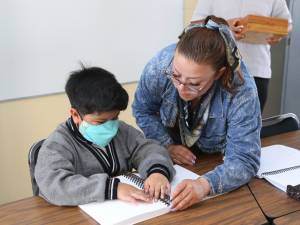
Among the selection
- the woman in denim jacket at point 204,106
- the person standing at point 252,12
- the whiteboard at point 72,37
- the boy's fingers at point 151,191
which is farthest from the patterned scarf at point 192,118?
the whiteboard at point 72,37

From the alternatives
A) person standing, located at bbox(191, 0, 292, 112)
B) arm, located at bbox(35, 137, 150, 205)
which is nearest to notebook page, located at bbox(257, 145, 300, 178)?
arm, located at bbox(35, 137, 150, 205)

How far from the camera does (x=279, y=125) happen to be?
1.72 m

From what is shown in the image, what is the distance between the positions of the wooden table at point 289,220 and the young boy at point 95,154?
0.31 metres

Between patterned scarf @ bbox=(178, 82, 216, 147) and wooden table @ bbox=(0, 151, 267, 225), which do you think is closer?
wooden table @ bbox=(0, 151, 267, 225)

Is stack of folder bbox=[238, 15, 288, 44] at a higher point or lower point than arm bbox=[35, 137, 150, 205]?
higher

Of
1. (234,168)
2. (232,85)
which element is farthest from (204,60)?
(234,168)

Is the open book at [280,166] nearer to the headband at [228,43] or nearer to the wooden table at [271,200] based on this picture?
the wooden table at [271,200]

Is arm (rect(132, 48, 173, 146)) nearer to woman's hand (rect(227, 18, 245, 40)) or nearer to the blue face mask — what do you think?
the blue face mask

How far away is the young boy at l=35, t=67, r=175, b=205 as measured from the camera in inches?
40.3

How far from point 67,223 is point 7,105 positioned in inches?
60.0

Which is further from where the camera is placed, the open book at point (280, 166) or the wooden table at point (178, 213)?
the open book at point (280, 166)

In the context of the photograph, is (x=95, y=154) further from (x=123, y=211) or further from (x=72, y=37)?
(x=72, y=37)

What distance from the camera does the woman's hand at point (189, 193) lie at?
100 centimetres

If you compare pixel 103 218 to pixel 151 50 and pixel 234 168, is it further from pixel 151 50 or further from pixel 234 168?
pixel 151 50
